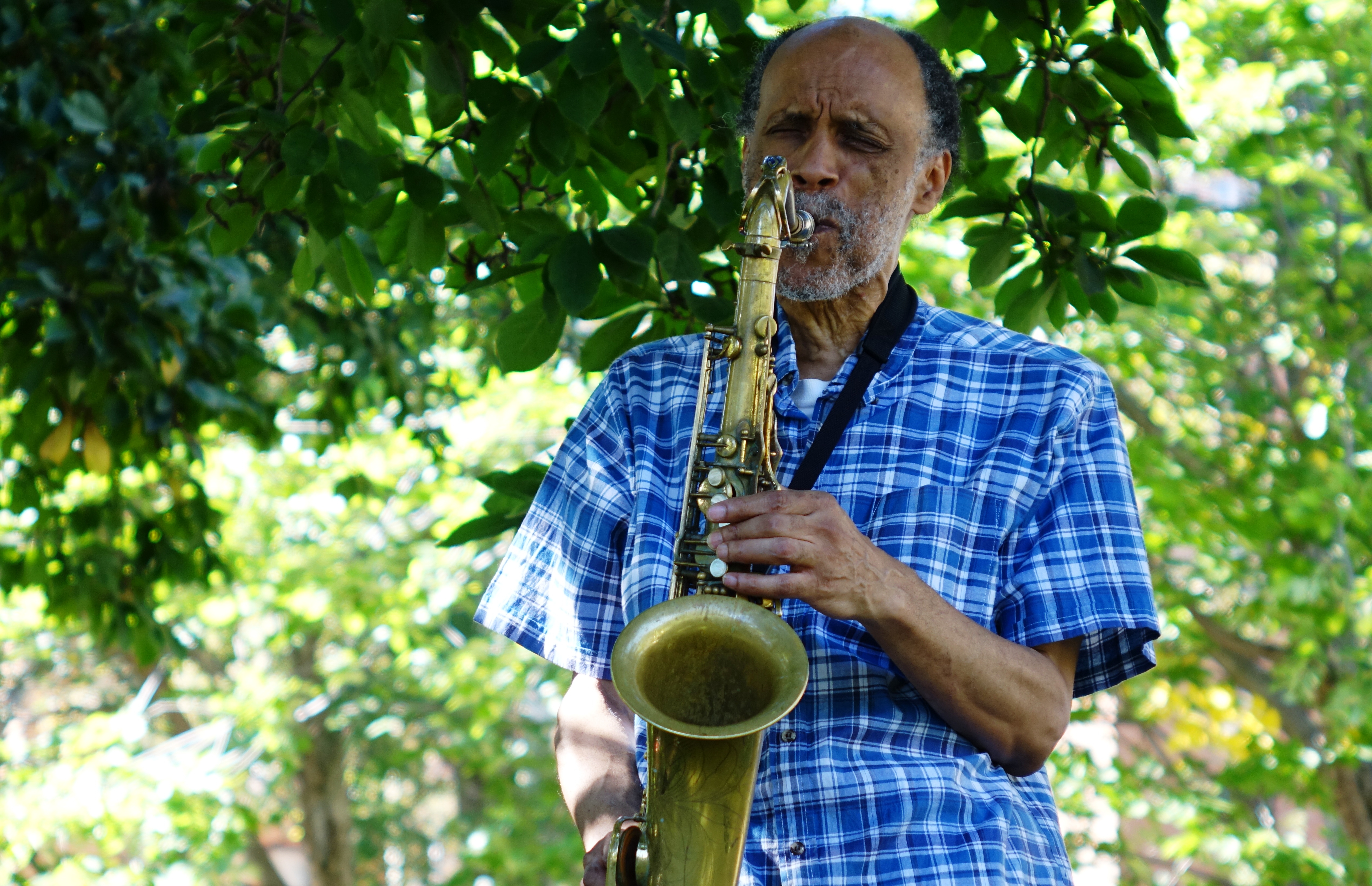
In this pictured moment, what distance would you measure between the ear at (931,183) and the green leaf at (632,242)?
19.5 inches

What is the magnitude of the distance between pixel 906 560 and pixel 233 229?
170 cm

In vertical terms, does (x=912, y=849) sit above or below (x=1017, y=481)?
below

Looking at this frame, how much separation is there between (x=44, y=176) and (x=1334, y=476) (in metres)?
6.28

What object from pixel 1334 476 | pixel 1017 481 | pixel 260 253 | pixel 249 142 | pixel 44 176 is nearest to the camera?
→ pixel 1017 481

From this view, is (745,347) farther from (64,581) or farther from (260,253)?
(64,581)

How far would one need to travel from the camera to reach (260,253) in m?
4.93

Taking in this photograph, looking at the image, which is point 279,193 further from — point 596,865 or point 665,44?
point 596,865

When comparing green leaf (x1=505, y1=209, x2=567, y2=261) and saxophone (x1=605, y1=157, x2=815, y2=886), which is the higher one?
green leaf (x1=505, y1=209, x2=567, y2=261)

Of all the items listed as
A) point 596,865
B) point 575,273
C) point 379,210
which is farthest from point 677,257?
point 596,865

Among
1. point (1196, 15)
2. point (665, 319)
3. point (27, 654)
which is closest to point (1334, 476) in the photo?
point (1196, 15)

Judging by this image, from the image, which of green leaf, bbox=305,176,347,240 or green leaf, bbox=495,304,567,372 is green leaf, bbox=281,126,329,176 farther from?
green leaf, bbox=495,304,567,372

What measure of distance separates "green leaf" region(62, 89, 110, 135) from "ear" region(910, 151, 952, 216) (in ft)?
8.12

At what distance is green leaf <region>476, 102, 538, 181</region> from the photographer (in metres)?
2.46

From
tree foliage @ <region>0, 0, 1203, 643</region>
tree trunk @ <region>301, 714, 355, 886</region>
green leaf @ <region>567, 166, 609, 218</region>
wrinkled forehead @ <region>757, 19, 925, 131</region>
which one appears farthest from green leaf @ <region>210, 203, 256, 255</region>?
tree trunk @ <region>301, 714, 355, 886</region>
